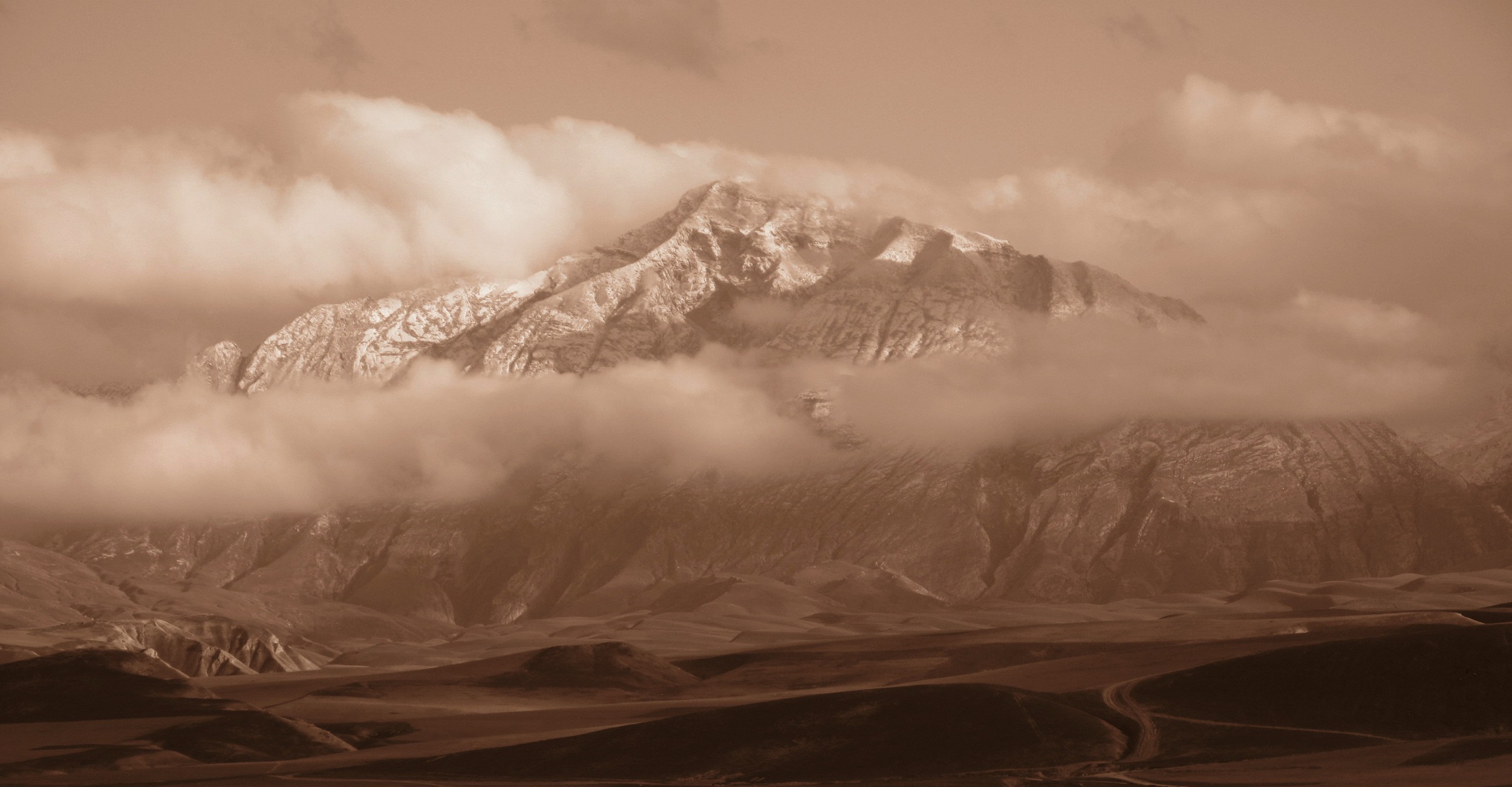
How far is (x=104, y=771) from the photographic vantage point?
624 ft

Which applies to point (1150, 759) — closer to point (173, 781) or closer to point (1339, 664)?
point (1339, 664)

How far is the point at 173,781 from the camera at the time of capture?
593 ft

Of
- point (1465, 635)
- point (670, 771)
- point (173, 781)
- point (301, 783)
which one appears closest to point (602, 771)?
point (670, 771)

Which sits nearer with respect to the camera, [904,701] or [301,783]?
[301,783]

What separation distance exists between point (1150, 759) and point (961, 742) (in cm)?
2023

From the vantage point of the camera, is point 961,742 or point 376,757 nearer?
point 961,742

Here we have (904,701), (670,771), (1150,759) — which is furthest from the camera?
(904,701)

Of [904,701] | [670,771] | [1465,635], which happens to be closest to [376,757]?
[670,771]

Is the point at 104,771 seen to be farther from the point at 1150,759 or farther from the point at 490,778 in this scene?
the point at 1150,759

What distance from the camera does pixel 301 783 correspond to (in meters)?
177

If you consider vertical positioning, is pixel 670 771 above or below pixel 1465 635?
below

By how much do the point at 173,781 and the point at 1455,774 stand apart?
123 m

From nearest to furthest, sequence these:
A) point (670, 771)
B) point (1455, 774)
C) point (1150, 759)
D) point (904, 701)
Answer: point (1455, 774) < point (1150, 759) < point (670, 771) < point (904, 701)

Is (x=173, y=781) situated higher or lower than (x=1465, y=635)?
lower
